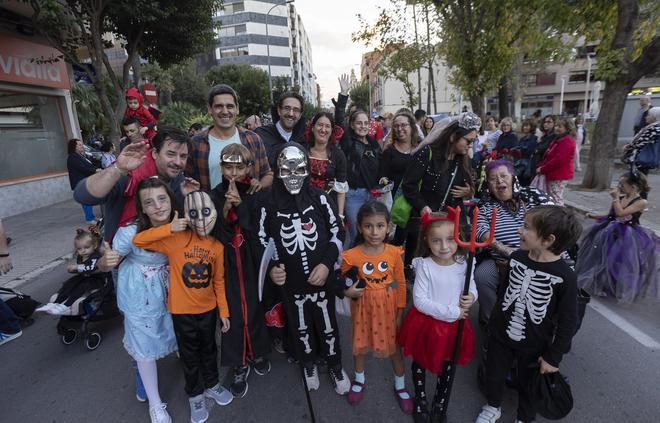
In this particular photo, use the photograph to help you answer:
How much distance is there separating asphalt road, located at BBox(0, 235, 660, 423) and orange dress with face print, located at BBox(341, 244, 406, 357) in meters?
0.45

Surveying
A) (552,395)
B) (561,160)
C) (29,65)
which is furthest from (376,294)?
(29,65)

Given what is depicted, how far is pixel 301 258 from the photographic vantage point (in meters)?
2.45

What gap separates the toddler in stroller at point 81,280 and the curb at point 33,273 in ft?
6.94

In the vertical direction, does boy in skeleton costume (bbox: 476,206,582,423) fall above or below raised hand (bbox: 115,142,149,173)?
below

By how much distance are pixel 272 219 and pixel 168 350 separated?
1177mm

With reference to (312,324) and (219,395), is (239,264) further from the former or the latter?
(219,395)

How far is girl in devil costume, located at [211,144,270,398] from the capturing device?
7.98ft

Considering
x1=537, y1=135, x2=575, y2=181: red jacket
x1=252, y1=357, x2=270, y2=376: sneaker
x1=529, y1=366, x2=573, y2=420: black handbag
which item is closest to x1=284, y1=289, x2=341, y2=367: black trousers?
x1=252, y1=357, x2=270, y2=376: sneaker

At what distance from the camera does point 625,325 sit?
3291mm

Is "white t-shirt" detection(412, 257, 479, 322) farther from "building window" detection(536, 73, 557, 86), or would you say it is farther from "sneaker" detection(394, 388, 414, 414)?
"building window" detection(536, 73, 557, 86)

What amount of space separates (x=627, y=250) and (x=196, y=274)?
4118mm

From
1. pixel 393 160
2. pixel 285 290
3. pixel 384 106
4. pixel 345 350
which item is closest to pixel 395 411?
pixel 345 350

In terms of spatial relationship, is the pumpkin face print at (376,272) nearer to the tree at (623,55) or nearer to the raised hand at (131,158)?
the raised hand at (131,158)

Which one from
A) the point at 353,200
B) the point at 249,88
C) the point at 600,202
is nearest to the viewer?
the point at 353,200
